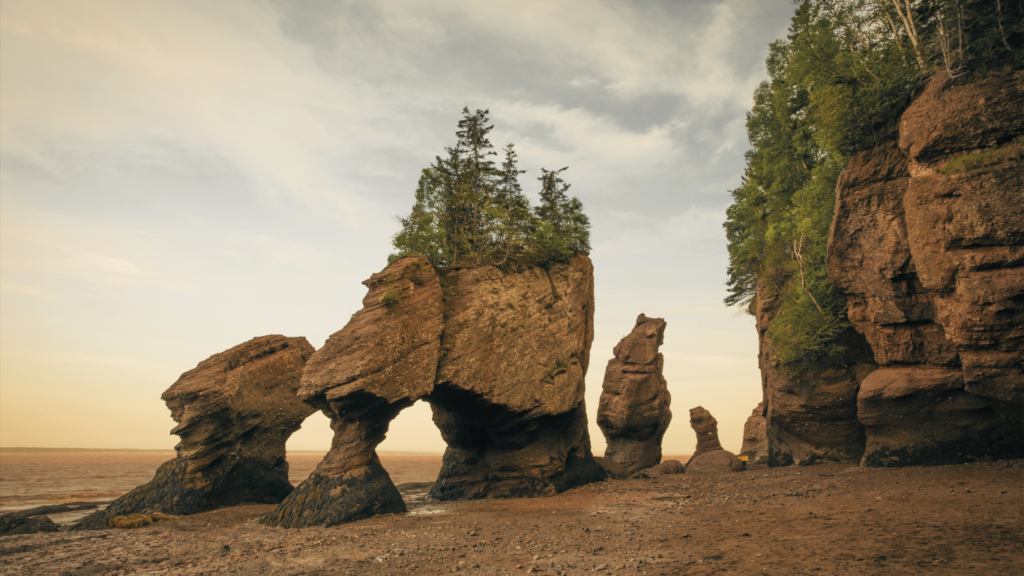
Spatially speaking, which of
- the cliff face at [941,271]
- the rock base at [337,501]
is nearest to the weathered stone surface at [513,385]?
the rock base at [337,501]

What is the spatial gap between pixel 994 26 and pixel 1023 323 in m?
10.4

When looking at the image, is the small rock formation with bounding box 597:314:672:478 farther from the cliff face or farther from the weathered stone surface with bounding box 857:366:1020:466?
the weathered stone surface with bounding box 857:366:1020:466

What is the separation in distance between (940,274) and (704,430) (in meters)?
35.2

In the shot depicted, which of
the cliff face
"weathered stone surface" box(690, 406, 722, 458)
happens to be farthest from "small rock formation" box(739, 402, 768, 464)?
the cliff face

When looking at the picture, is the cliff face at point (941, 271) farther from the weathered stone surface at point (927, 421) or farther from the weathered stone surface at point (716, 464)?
the weathered stone surface at point (716, 464)

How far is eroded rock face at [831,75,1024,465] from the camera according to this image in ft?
53.8

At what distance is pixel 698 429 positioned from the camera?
50.0 metres

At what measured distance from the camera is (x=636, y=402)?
42.6 meters

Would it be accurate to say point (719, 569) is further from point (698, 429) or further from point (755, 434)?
point (755, 434)

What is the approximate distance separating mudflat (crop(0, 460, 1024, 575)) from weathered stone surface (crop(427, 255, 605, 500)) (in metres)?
5.07

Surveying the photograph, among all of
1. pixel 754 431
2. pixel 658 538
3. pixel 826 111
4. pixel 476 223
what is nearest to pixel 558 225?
pixel 476 223

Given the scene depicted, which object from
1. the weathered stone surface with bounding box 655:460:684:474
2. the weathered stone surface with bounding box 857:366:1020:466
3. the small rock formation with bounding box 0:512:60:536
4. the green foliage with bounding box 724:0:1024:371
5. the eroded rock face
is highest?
the green foliage with bounding box 724:0:1024:371

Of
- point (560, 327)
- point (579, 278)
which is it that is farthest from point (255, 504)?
A: point (579, 278)

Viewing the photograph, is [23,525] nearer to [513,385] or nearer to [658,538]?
[513,385]
